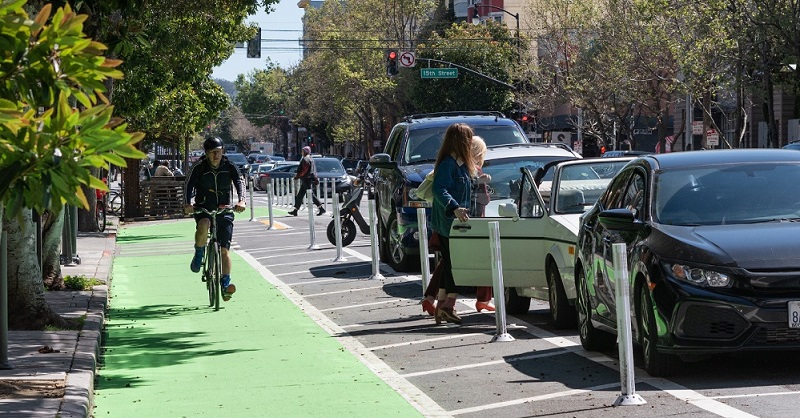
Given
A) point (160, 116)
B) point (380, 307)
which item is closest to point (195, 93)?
point (160, 116)

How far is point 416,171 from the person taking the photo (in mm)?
19375

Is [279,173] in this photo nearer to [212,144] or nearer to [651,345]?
[212,144]

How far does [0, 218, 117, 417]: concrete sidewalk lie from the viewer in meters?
8.60

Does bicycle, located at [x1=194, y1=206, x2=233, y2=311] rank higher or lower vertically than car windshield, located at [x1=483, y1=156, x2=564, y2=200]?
lower

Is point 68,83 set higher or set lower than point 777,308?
higher

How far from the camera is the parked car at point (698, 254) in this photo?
29.8ft

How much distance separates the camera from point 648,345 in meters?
9.62

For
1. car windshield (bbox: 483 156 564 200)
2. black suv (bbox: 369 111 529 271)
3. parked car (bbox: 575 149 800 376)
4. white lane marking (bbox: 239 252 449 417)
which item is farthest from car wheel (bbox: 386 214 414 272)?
parked car (bbox: 575 149 800 376)

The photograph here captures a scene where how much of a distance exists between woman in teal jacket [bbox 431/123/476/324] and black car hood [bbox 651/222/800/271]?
3.73 metres

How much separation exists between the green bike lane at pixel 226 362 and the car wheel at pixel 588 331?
1735 millimetres

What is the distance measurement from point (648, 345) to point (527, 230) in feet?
12.1

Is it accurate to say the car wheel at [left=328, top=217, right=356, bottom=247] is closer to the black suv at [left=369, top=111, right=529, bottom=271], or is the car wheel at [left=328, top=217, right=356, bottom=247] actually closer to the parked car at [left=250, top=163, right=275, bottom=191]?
the black suv at [left=369, top=111, right=529, bottom=271]

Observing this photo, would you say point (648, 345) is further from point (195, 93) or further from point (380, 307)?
point (195, 93)

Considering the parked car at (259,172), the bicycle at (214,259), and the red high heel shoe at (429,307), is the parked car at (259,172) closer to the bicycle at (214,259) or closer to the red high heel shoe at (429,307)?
the bicycle at (214,259)
